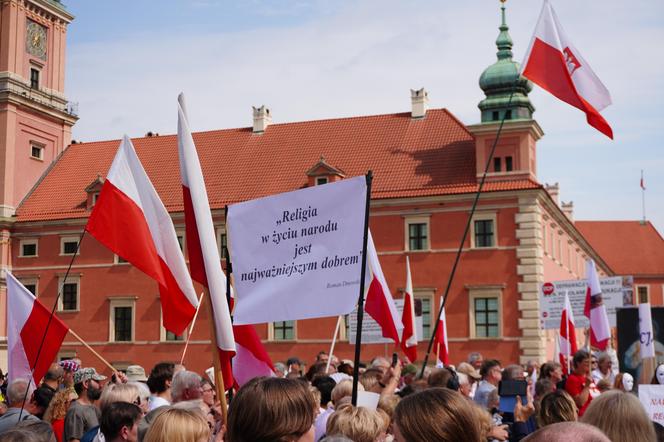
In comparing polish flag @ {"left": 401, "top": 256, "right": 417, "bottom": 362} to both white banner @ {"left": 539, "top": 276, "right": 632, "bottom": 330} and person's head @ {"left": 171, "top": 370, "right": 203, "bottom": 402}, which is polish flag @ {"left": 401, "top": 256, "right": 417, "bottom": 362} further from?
white banner @ {"left": 539, "top": 276, "right": 632, "bottom": 330}

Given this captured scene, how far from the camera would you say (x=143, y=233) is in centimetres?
720

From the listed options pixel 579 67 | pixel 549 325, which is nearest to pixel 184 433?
pixel 579 67

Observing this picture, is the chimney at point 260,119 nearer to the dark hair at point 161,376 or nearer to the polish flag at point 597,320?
the polish flag at point 597,320

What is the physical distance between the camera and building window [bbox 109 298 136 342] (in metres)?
40.7

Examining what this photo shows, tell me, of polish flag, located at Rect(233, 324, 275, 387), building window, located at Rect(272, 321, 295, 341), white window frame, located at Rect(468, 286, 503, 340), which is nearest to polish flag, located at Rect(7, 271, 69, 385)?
polish flag, located at Rect(233, 324, 275, 387)

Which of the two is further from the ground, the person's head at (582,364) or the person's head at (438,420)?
the person's head at (438,420)

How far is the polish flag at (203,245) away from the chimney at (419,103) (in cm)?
3542

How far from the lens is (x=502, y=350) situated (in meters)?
34.8

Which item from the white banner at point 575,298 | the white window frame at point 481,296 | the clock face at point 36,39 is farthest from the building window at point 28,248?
the white banner at point 575,298

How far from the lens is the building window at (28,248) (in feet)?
141

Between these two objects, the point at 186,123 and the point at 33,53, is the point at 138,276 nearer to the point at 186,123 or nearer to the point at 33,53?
the point at 33,53

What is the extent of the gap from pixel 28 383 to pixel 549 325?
1795cm

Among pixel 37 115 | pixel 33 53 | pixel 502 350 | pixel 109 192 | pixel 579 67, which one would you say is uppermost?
pixel 33 53

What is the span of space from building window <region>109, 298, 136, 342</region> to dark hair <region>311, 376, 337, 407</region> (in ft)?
109
